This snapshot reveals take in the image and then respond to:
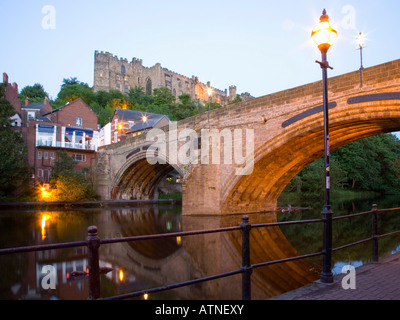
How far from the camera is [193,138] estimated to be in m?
19.8

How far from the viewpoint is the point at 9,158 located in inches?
1112

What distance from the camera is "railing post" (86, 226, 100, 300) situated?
9.50 ft

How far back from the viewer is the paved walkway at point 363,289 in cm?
406

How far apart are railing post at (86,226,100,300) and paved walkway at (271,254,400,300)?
88.5 inches

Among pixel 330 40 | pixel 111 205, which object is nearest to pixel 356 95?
pixel 330 40

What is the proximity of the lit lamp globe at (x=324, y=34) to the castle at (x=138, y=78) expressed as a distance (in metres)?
79.3

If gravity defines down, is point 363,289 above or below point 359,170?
below
